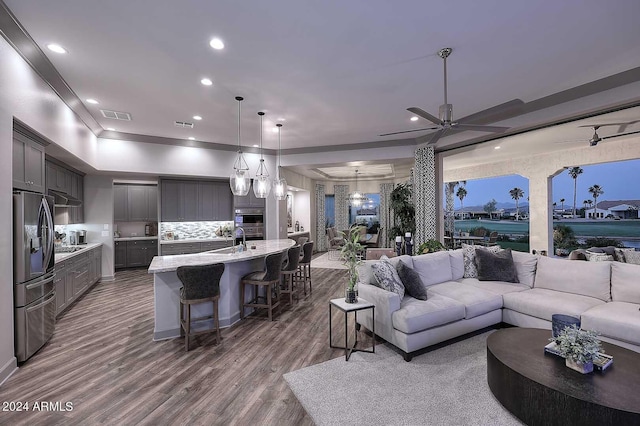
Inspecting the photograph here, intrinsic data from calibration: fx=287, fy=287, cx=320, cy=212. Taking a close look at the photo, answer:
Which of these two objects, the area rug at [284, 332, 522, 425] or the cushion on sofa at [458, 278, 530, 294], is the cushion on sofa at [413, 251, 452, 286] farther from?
the area rug at [284, 332, 522, 425]

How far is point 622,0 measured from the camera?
2436mm

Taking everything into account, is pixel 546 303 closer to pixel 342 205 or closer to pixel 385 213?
pixel 385 213

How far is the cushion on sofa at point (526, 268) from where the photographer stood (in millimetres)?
4328

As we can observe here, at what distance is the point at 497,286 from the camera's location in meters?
4.16

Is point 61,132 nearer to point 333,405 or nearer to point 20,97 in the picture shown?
point 20,97

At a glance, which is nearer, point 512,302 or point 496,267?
point 512,302

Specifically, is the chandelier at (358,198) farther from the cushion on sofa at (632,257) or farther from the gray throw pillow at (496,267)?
the cushion on sofa at (632,257)

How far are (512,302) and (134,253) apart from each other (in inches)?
348

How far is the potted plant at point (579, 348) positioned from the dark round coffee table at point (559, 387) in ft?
0.19

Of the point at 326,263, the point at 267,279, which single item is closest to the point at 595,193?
the point at 326,263

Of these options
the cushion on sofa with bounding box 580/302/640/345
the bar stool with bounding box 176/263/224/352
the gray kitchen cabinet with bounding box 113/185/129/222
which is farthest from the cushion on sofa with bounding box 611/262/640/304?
the gray kitchen cabinet with bounding box 113/185/129/222

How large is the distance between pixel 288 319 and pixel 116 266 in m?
6.15

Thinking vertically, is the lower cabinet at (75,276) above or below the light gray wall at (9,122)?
below

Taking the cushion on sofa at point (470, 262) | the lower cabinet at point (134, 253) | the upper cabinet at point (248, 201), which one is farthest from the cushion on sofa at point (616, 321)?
the lower cabinet at point (134, 253)
